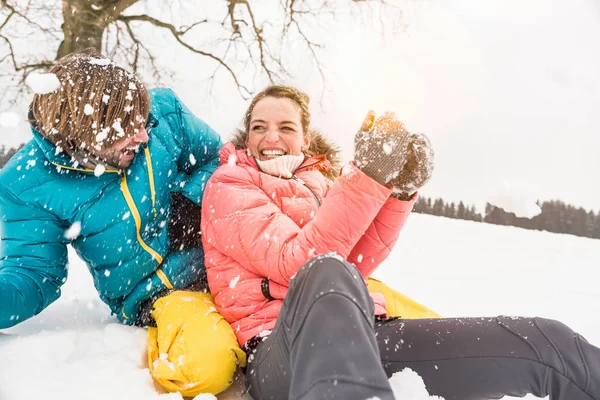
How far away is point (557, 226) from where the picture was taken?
9172mm

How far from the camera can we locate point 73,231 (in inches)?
76.0

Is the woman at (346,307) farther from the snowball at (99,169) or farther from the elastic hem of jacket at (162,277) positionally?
the snowball at (99,169)

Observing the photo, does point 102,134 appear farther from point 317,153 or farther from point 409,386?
point 409,386

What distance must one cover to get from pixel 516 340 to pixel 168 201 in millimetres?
1611

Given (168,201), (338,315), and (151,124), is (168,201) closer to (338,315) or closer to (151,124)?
(151,124)

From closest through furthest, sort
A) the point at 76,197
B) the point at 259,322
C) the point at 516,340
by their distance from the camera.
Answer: the point at 516,340
the point at 259,322
the point at 76,197

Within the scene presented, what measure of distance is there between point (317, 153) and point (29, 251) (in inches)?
58.1

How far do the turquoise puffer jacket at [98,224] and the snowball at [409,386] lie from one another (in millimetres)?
1136

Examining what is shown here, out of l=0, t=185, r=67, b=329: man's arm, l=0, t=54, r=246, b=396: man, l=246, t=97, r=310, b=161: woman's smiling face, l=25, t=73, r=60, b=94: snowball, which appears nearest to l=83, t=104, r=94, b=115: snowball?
l=0, t=54, r=246, b=396: man

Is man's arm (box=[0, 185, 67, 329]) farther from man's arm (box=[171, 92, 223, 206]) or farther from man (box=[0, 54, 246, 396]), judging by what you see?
man's arm (box=[171, 92, 223, 206])

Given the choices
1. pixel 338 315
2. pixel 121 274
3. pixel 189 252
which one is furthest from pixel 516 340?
pixel 121 274

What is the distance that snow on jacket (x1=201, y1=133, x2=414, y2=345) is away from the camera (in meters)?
1.62

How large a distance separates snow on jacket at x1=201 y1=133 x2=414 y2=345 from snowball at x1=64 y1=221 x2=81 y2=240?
53cm

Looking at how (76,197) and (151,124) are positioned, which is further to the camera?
(151,124)
